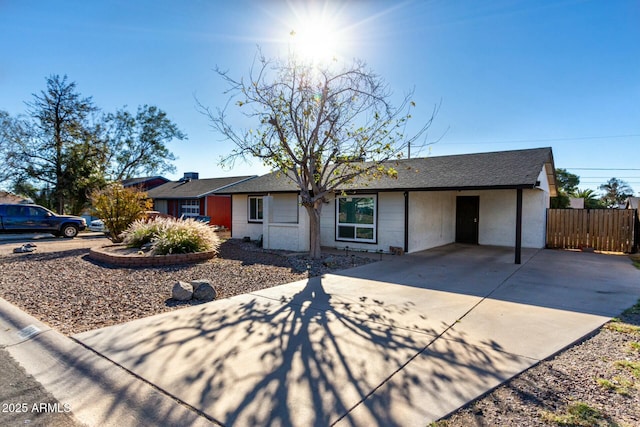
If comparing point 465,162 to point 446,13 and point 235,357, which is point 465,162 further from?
point 235,357

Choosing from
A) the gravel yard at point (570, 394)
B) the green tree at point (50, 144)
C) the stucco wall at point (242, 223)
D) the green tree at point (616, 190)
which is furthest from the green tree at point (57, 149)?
the green tree at point (616, 190)

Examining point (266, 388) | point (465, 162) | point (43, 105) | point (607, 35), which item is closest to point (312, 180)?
point (465, 162)

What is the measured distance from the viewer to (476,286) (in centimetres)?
712

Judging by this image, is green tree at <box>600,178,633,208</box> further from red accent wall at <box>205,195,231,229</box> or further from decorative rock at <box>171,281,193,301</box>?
decorative rock at <box>171,281,193,301</box>

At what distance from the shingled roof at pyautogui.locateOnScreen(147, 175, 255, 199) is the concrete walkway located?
20.2m

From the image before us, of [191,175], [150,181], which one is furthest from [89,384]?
[150,181]

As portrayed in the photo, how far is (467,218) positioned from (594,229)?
4572 millimetres

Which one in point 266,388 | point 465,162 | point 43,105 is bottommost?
point 266,388

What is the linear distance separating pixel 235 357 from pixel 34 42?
11.9 m

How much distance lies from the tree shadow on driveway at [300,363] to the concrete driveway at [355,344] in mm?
12

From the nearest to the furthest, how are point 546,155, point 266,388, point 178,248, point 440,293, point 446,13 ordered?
point 266,388 < point 440,293 < point 446,13 < point 178,248 < point 546,155

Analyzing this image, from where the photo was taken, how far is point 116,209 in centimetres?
1233

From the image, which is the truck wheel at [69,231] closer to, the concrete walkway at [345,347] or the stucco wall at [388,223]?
the stucco wall at [388,223]

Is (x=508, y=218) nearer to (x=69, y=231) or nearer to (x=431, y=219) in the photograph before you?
(x=431, y=219)
